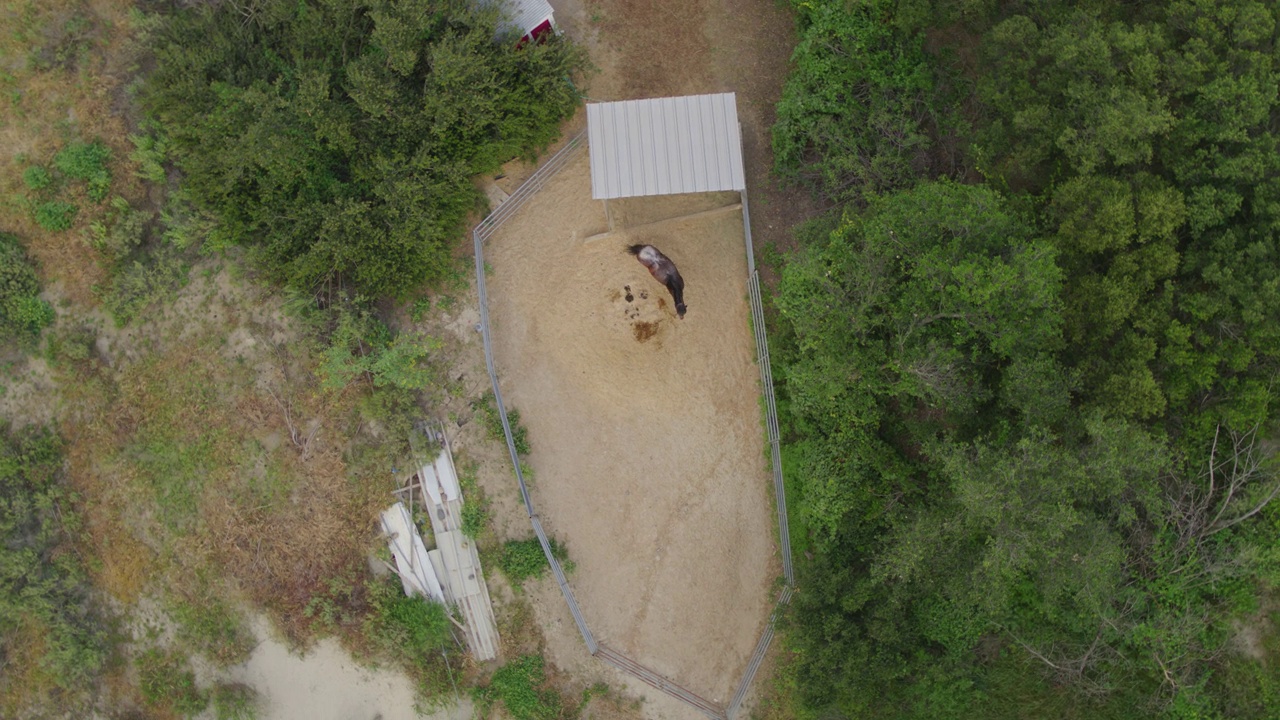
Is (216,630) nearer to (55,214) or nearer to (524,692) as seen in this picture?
(524,692)

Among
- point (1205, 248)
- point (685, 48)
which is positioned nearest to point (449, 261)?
point (685, 48)

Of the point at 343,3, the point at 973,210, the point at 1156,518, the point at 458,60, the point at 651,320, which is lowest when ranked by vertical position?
the point at 1156,518

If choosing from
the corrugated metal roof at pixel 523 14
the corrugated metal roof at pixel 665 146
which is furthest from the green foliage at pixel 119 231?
the corrugated metal roof at pixel 665 146

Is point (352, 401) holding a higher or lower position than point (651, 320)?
lower

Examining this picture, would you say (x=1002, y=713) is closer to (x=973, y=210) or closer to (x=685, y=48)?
(x=973, y=210)

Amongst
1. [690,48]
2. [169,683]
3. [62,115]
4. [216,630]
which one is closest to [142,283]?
[62,115]

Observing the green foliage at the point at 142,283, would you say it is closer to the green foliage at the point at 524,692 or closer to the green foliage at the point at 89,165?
the green foliage at the point at 89,165
